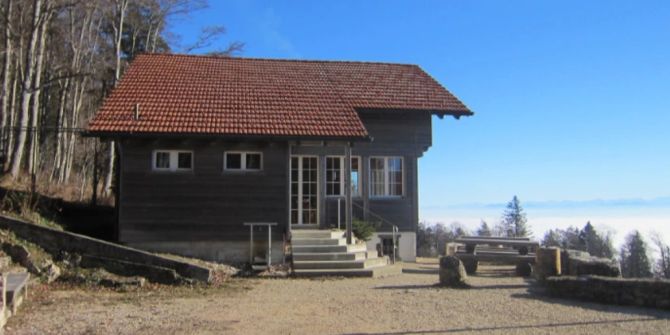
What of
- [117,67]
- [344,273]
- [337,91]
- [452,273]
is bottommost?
[344,273]

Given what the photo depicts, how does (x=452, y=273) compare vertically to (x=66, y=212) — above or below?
below

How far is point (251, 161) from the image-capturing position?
14688mm

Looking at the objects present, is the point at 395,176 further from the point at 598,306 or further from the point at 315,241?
the point at 598,306

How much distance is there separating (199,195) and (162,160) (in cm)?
135

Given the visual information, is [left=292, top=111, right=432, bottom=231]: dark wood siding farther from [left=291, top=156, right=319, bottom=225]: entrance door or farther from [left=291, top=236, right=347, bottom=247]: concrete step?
[left=291, top=236, right=347, bottom=247]: concrete step

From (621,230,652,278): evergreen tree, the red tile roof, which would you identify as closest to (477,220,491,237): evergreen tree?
(621,230,652,278): evergreen tree

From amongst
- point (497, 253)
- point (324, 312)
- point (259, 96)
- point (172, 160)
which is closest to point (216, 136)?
point (172, 160)

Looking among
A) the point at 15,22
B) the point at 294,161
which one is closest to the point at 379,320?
the point at 294,161

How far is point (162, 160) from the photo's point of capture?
14.2 metres

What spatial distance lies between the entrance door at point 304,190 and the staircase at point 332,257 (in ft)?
3.74

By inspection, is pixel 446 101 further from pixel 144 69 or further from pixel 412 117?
pixel 144 69

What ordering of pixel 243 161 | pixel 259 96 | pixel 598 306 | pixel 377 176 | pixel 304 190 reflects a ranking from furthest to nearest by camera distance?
1. pixel 377 176
2. pixel 259 96
3. pixel 304 190
4. pixel 243 161
5. pixel 598 306

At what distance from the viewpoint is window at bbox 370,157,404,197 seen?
690 inches

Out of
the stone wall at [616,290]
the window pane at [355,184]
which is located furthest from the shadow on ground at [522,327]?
the window pane at [355,184]
